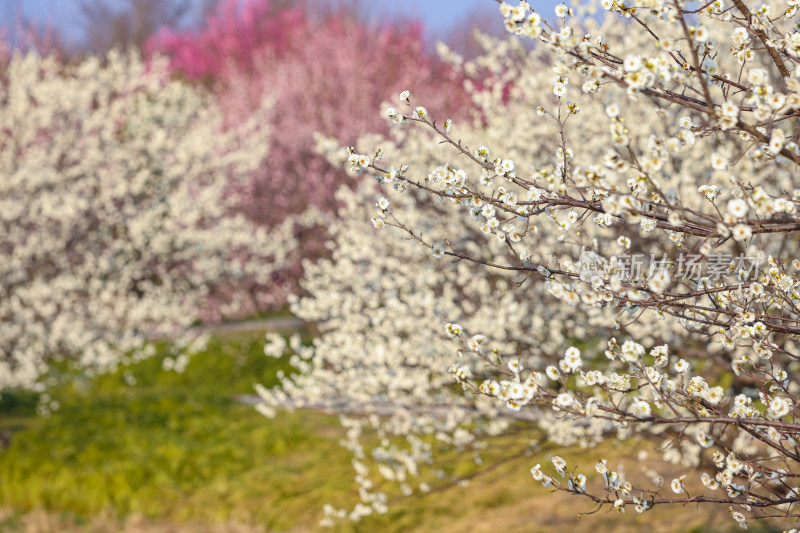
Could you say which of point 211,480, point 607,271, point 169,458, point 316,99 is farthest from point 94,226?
point 607,271

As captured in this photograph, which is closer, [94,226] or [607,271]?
[607,271]

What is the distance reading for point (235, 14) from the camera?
28344mm

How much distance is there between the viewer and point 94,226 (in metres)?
10.6

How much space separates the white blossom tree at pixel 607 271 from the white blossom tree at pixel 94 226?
3.80 meters

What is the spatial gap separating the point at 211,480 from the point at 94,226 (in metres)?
4.21

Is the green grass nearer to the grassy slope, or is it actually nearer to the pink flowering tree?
Result: the grassy slope

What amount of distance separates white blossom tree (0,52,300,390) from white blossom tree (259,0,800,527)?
3797 millimetres

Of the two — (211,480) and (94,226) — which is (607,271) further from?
(94,226)

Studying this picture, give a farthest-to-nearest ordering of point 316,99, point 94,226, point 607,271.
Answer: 1. point 316,99
2. point 94,226
3. point 607,271

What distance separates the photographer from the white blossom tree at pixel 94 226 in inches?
358

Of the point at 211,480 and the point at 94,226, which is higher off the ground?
the point at 94,226

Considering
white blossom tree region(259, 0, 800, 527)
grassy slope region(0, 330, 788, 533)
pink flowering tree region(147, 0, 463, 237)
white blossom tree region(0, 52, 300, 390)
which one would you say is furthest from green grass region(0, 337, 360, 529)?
pink flowering tree region(147, 0, 463, 237)

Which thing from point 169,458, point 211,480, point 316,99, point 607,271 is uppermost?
point 316,99

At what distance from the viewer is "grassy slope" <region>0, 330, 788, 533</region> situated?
702 centimetres
